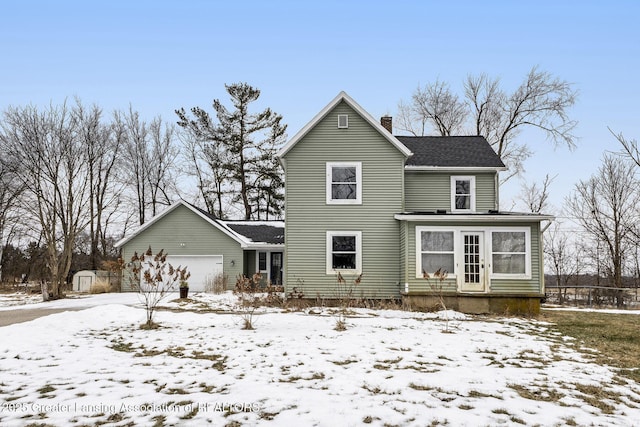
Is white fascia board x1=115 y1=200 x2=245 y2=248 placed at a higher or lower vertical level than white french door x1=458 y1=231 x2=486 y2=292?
higher

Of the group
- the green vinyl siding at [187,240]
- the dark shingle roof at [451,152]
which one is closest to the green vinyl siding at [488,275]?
the dark shingle roof at [451,152]

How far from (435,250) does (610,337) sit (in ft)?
19.0

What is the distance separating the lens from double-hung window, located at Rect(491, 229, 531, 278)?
15.2 meters

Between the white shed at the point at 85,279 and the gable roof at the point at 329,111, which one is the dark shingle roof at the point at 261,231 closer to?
the white shed at the point at 85,279

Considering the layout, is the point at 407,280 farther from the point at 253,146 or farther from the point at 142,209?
the point at 142,209

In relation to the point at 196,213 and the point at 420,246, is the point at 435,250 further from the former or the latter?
the point at 196,213

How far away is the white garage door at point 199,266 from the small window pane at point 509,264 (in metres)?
13.8

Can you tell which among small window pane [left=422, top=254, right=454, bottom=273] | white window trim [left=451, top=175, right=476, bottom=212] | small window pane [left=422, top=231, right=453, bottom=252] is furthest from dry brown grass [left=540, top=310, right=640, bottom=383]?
white window trim [left=451, top=175, right=476, bottom=212]

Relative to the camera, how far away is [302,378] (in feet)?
21.1

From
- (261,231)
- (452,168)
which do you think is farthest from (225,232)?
(452,168)

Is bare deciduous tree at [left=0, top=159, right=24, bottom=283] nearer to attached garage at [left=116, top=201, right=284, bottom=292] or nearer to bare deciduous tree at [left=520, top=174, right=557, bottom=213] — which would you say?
attached garage at [left=116, top=201, right=284, bottom=292]

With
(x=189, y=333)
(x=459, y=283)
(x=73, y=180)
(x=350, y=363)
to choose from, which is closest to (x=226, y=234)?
(x=73, y=180)

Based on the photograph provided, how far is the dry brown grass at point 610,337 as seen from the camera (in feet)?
25.8

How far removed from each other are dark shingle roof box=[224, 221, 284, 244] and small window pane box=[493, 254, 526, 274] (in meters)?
12.0
